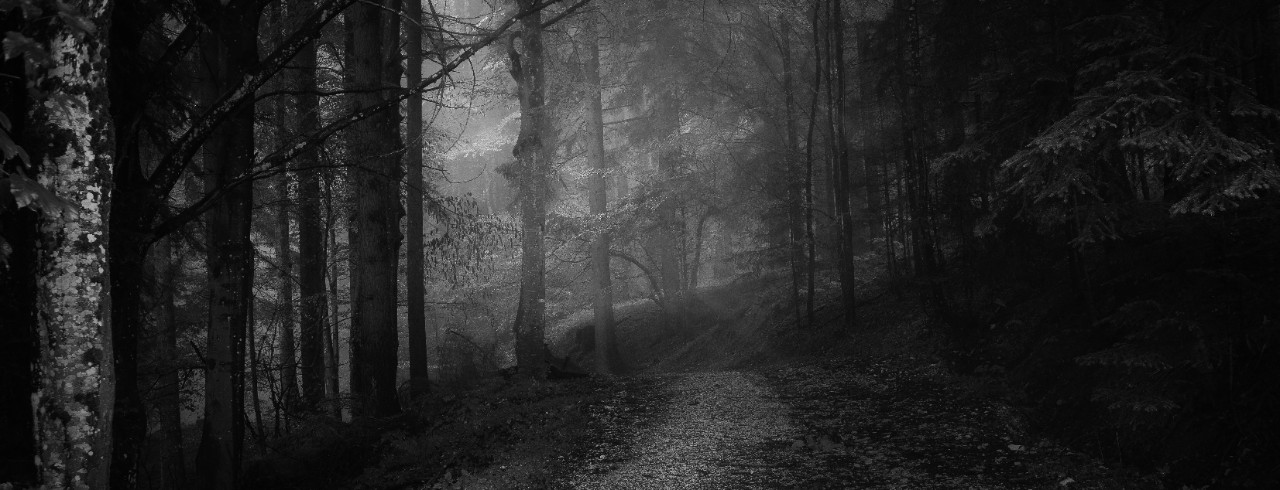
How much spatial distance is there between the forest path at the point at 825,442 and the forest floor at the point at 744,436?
0.02m

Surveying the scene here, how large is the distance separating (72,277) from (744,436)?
6.68 metres

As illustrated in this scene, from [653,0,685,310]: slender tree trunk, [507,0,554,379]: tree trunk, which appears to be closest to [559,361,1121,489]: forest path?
[507,0,554,379]: tree trunk

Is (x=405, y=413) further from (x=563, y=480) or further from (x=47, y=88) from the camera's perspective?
(x=47, y=88)

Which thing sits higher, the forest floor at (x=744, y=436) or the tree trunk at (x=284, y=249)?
the tree trunk at (x=284, y=249)

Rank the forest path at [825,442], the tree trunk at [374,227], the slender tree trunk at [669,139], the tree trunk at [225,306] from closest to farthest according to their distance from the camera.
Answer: the forest path at [825,442], the tree trunk at [225,306], the tree trunk at [374,227], the slender tree trunk at [669,139]

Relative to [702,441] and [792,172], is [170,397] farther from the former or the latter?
[792,172]

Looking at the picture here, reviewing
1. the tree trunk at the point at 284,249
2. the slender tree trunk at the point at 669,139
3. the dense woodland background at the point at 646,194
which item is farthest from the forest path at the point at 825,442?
the slender tree trunk at the point at 669,139

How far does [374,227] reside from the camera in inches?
360

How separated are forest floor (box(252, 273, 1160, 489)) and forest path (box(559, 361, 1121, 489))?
0.02 meters

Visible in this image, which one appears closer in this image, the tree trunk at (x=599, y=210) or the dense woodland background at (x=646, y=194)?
the dense woodland background at (x=646, y=194)

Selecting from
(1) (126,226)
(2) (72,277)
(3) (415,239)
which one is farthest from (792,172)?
(2) (72,277)

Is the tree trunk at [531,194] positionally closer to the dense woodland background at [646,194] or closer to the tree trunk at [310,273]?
the dense woodland background at [646,194]

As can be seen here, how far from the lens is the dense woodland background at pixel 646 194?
131 inches

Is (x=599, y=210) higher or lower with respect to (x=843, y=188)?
higher
